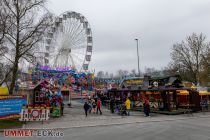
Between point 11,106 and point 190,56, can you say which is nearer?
point 11,106

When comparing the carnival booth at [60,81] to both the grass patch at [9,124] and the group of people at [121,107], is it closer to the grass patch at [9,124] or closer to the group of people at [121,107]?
the group of people at [121,107]

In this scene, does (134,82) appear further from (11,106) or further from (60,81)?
(11,106)

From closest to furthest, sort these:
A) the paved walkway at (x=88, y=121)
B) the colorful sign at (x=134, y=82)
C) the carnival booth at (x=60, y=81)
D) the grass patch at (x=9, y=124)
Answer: the grass patch at (x=9, y=124) → the paved walkway at (x=88, y=121) → the carnival booth at (x=60, y=81) → the colorful sign at (x=134, y=82)

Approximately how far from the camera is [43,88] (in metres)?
24.3

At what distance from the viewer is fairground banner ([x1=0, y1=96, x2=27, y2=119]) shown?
18141 mm

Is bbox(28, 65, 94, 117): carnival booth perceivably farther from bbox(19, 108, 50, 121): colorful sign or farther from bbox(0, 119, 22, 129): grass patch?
bbox(19, 108, 50, 121): colorful sign

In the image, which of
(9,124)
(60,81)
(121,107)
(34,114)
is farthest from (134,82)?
(9,124)

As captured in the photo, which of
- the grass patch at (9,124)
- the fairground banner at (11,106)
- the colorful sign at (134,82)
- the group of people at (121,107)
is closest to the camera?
the grass patch at (9,124)

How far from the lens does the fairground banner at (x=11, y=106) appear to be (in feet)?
59.5

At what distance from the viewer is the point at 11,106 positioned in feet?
61.6

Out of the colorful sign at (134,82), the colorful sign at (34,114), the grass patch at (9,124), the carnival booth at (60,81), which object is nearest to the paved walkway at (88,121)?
the colorful sign at (34,114)

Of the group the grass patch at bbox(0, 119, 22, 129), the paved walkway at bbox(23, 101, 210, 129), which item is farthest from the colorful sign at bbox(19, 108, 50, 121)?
the grass patch at bbox(0, 119, 22, 129)

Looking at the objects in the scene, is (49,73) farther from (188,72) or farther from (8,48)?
(188,72)

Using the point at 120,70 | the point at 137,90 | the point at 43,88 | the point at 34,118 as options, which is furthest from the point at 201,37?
the point at 120,70
